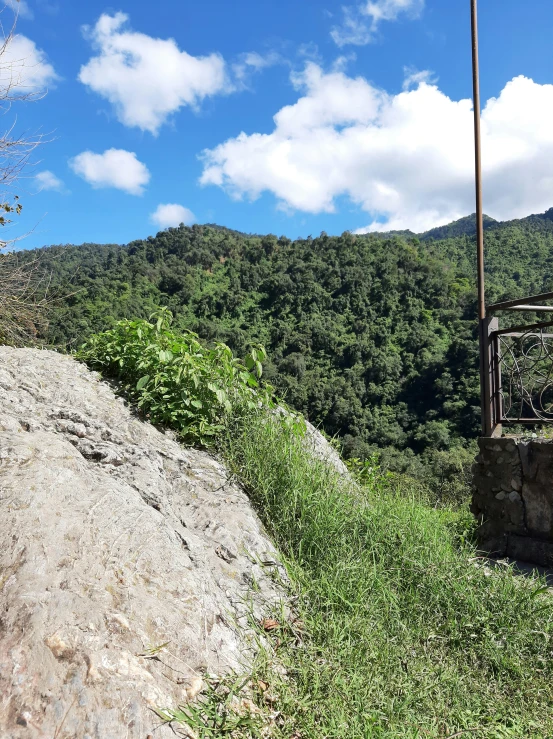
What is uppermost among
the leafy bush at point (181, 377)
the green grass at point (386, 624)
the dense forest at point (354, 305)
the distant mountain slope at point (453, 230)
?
the distant mountain slope at point (453, 230)

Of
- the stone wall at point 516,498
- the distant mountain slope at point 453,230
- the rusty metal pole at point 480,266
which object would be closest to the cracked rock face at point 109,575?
the stone wall at point 516,498

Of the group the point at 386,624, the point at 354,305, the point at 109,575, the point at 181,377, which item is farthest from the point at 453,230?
the point at 109,575

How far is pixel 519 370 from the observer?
4578mm

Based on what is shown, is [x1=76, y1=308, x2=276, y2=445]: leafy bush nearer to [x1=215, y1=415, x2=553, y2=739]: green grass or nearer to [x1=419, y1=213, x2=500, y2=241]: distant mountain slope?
A: [x1=215, y1=415, x2=553, y2=739]: green grass

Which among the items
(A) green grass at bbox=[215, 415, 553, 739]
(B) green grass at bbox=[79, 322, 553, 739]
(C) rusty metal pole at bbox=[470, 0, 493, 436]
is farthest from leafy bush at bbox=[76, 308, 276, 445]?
(C) rusty metal pole at bbox=[470, 0, 493, 436]

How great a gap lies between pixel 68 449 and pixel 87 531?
68 cm

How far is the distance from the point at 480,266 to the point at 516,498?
1981 mm

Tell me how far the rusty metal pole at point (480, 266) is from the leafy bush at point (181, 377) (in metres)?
1.88

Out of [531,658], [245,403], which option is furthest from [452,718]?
[245,403]

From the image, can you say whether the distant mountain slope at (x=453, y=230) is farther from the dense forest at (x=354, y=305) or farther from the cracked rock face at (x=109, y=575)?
the cracked rock face at (x=109, y=575)

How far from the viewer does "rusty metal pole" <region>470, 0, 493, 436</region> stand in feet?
15.3

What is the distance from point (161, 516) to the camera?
8.35 ft

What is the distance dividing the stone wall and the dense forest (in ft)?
33.5

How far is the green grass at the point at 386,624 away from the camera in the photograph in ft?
6.71
